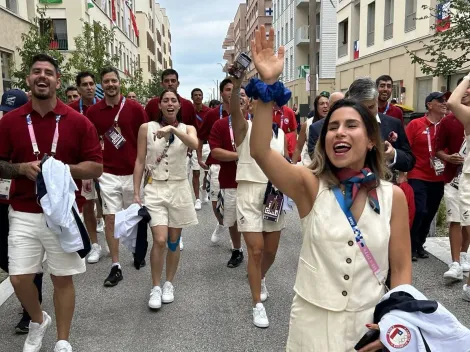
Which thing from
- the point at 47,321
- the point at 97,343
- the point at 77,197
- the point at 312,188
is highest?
the point at 312,188

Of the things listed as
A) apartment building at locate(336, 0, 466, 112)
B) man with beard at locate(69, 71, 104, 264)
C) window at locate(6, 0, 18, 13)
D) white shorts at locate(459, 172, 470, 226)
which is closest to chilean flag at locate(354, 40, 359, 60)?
apartment building at locate(336, 0, 466, 112)

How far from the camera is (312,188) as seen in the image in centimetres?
206

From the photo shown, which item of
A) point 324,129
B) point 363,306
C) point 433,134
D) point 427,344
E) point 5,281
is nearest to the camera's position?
point 427,344

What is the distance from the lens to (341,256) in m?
1.96

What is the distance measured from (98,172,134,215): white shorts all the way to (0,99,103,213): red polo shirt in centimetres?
183

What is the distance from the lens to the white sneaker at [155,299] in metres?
4.20

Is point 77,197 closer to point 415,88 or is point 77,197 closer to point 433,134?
point 433,134

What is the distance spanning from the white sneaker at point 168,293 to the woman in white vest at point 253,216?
852mm

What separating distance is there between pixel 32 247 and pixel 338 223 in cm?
227

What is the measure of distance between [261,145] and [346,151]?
14.8 inches

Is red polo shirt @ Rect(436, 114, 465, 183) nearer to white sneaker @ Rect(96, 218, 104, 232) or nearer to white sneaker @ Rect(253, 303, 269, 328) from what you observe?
white sneaker @ Rect(253, 303, 269, 328)

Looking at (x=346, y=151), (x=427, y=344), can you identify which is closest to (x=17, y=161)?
(x=346, y=151)

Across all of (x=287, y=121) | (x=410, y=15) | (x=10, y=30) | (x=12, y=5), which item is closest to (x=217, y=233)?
(x=287, y=121)

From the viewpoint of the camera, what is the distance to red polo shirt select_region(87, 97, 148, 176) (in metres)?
5.22
